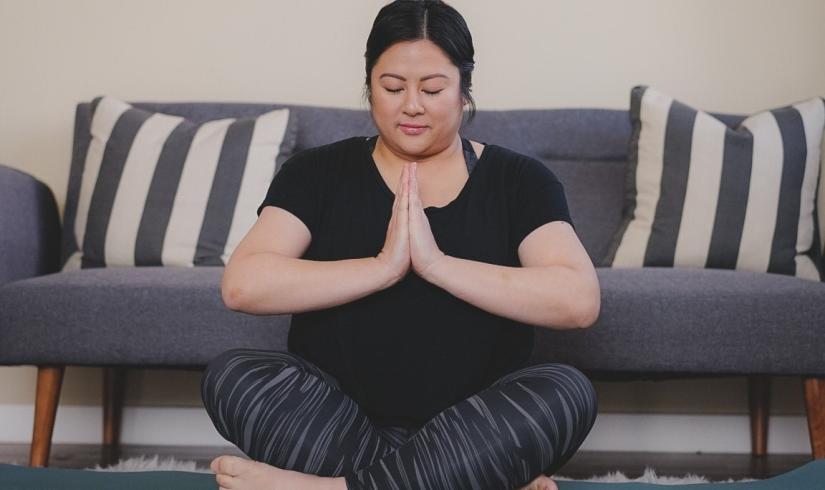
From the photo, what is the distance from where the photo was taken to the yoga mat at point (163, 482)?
1.58 meters

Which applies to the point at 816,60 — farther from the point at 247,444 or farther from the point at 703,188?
the point at 247,444

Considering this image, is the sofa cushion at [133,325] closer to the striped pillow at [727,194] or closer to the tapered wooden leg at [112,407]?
the tapered wooden leg at [112,407]

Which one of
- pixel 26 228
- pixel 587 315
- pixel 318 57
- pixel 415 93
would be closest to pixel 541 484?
pixel 587 315

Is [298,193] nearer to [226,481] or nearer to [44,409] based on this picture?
[226,481]

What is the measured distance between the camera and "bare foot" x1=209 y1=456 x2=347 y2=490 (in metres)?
1.33

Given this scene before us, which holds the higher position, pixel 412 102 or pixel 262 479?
pixel 412 102

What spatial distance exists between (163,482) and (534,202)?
0.79 meters

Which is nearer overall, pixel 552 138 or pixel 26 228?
pixel 26 228

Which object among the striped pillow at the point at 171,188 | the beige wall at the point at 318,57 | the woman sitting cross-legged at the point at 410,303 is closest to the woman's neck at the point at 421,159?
the woman sitting cross-legged at the point at 410,303

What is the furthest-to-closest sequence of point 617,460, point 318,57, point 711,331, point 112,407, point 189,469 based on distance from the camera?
Result: point 318,57 → point 112,407 → point 617,460 → point 189,469 → point 711,331

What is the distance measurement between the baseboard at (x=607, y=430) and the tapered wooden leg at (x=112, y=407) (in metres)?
0.06

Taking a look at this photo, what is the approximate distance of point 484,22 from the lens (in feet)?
9.26

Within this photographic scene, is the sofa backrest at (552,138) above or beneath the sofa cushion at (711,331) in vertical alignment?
above

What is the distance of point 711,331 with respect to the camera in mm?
1945
